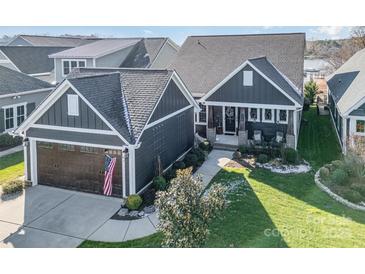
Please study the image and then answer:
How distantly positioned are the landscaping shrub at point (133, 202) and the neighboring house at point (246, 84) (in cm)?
857

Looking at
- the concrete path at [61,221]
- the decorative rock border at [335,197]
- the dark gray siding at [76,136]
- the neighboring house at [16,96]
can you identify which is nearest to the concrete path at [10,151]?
the neighboring house at [16,96]

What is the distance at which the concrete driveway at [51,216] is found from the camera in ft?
35.6

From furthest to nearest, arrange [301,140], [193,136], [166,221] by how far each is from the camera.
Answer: [301,140], [193,136], [166,221]

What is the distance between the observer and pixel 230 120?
21.7 m

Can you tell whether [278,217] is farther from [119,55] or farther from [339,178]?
[119,55]

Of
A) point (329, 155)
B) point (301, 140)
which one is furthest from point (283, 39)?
point (329, 155)

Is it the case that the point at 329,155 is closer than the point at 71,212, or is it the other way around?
the point at 71,212

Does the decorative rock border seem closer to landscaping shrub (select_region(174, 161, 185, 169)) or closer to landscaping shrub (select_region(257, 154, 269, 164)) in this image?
landscaping shrub (select_region(257, 154, 269, 164))

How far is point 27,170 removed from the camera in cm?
1495

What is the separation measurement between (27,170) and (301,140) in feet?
48.2

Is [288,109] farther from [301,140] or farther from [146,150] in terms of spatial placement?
[146,150]

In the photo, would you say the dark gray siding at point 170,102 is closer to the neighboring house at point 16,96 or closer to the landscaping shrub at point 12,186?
the landscaping shrub at point 12,186

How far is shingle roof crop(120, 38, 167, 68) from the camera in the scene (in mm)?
29141

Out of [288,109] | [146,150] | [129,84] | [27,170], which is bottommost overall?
[27,170]
